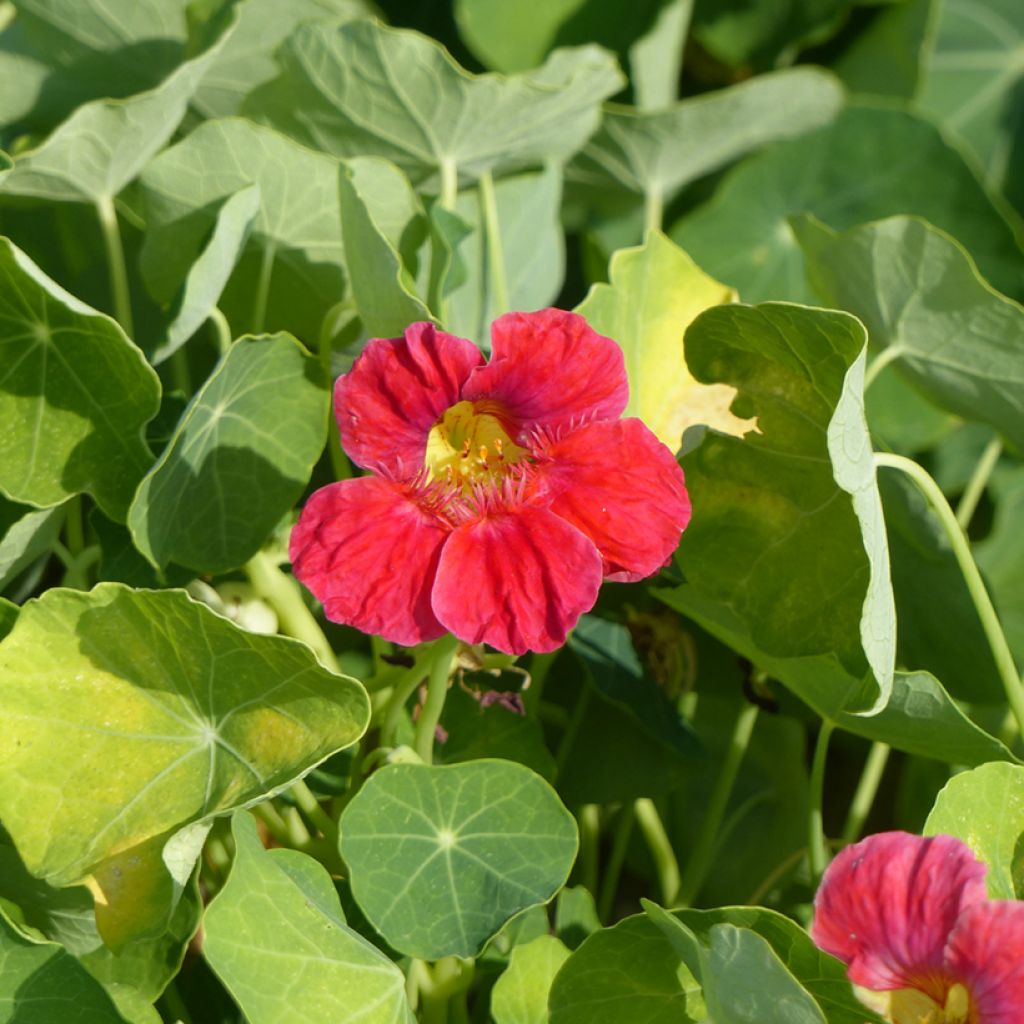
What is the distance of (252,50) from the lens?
1084 mm

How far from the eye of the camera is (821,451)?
0.80 m

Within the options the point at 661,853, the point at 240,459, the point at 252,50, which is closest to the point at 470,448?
the point at 240,459

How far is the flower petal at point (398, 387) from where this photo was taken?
2.21 feet

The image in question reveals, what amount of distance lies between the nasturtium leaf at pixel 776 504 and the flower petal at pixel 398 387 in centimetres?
18

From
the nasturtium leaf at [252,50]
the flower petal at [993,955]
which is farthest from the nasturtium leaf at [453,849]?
the nasturtium leaf at [252,50]

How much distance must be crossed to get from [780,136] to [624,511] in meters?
0.73

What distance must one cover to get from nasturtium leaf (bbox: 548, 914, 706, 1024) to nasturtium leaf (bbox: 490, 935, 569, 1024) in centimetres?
2

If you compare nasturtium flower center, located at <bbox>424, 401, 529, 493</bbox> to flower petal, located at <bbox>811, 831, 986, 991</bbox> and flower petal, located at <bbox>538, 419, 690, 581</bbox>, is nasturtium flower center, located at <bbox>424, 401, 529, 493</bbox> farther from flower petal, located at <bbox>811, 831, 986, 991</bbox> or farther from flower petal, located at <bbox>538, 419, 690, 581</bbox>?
flower petal, located at <bbox>811, 831, 986, 991</bbox>

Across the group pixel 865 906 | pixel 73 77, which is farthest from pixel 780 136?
pixel 865 906

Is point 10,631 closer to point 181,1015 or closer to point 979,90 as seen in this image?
point 181,1015

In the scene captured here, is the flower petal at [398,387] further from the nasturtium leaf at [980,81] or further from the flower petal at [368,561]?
the nasturtium leaf at [980,81]

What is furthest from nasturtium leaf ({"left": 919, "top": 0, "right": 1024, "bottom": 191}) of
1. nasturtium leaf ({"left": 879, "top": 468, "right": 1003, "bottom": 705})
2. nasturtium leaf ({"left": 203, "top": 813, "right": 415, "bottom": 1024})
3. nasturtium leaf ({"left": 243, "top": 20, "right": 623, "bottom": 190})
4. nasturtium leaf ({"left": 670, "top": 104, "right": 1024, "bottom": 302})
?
nasturtium leaf ({"left": 203, "top": 813, "right": 415, "bottom": 1024})

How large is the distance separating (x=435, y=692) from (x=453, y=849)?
0.09 metres

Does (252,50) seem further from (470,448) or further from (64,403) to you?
(470,448)
